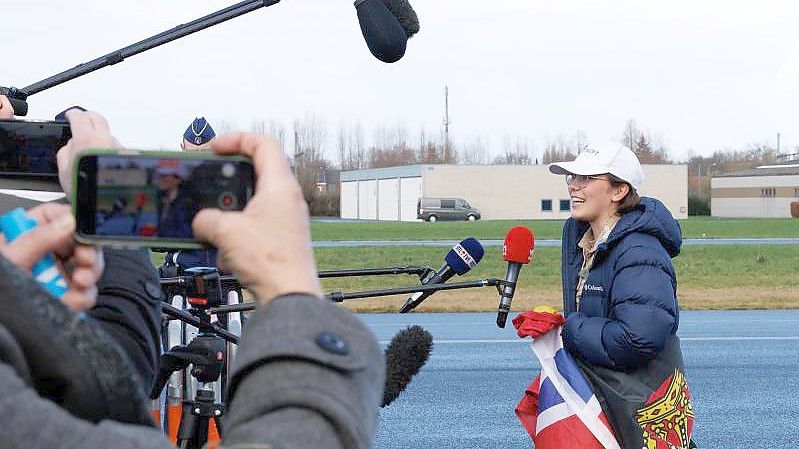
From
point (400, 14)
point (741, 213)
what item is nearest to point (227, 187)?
point (400, 14)

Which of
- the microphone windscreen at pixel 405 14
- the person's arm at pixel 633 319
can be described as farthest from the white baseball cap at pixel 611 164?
the microphone windscreen at pixel 405 14

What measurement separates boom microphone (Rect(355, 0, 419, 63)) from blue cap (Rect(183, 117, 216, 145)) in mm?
4531

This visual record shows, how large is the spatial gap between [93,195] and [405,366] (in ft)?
7.50

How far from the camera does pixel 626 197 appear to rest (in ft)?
16.8

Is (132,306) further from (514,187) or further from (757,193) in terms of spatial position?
(757,193)

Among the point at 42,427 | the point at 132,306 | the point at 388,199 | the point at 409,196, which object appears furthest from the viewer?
the point at 388,199

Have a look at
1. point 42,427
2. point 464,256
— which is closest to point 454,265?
point 464,256

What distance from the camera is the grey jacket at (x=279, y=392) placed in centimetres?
102

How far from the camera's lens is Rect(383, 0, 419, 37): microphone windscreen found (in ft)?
9.73

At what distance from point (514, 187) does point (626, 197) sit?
86.9 m

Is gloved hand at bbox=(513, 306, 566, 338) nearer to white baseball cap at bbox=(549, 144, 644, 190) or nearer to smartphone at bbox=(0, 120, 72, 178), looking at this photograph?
white baseball cap at bbox=(549, 144, 644, 190)

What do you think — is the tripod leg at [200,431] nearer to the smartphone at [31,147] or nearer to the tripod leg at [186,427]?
the tripod leg at [186,427]

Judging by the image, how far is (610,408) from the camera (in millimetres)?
4684

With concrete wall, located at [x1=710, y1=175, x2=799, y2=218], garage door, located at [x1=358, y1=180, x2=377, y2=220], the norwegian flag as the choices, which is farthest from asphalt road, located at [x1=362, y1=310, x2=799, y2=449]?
concrete wall, located at [x1=710, y1=175, x2=799, y2=218]
